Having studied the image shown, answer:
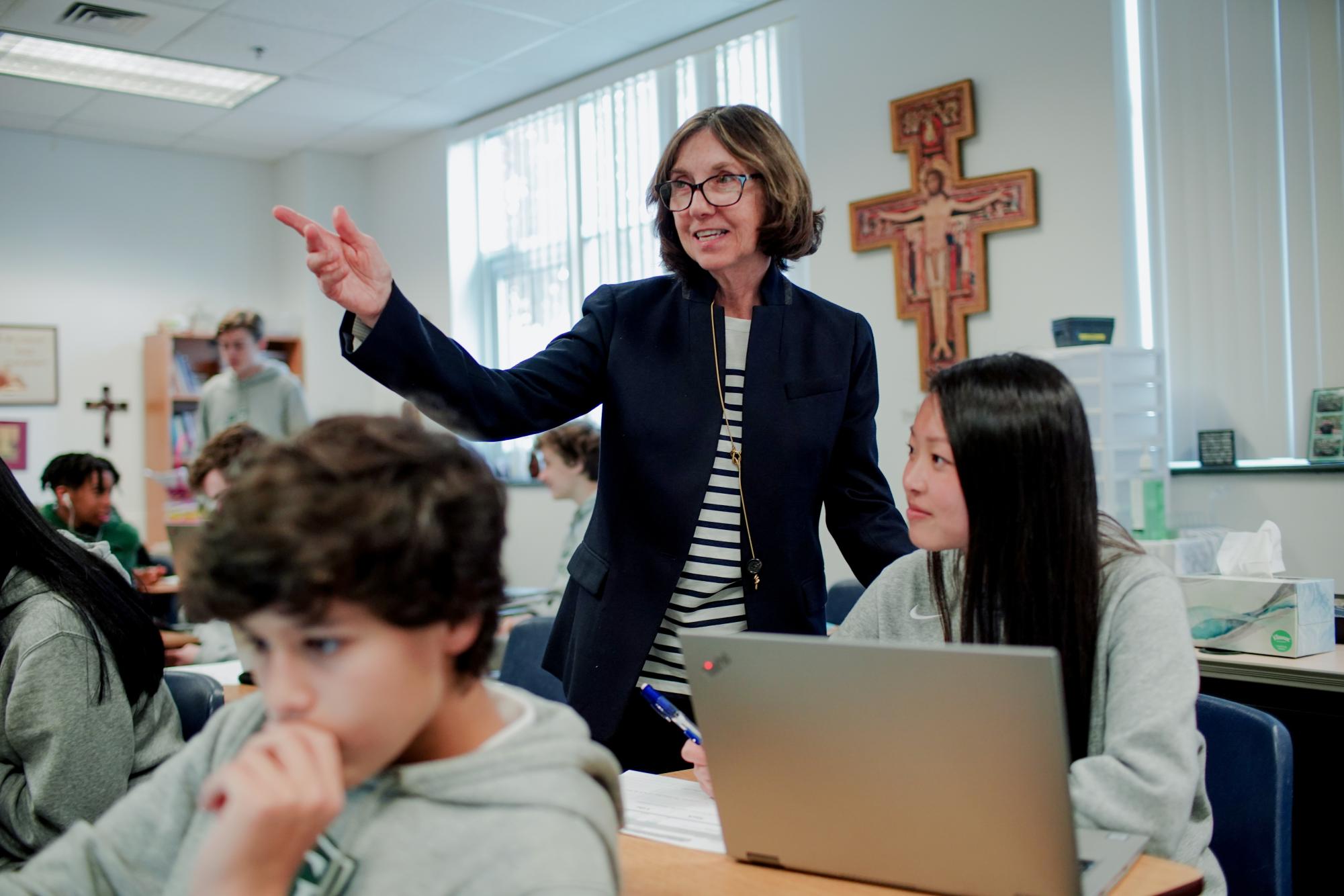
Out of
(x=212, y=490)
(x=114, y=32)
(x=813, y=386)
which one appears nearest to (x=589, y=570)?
(x=813, y=386)

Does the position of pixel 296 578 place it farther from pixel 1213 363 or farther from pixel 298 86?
pixel 298 86

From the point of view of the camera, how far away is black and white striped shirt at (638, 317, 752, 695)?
1533 millimetres

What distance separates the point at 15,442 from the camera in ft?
20.4

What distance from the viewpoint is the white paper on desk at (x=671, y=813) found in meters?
1.13

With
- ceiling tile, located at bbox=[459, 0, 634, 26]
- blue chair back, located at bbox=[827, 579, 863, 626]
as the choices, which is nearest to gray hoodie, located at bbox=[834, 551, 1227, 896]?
blue chair back, located at bbox=[827, 579, 863, 626]

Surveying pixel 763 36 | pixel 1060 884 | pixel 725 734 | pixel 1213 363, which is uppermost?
pixel 763 36

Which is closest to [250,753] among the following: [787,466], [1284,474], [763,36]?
[787,466]

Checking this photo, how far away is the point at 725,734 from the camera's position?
98 centimetres

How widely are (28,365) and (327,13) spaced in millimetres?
3002

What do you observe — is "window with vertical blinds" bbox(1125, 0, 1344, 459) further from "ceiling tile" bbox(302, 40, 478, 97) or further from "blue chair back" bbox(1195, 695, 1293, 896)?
"ceiling tile" bbox(302, 40, 478, 97)

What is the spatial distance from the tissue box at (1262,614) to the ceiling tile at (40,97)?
5.51 metres

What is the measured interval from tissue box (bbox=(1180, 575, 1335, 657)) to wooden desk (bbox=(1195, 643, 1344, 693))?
1.0 inches

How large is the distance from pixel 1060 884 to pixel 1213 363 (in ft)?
10.3

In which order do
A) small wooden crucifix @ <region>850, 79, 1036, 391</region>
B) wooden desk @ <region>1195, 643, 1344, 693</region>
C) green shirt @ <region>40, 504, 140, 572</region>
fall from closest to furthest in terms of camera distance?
wooden desk @ <region>1195, 643, 1344, 693</region> → small wooden crucifix @ <region>850, 79, 1036, 391</region> → green shirt @ <region>40, 504, 140, 572</region>
